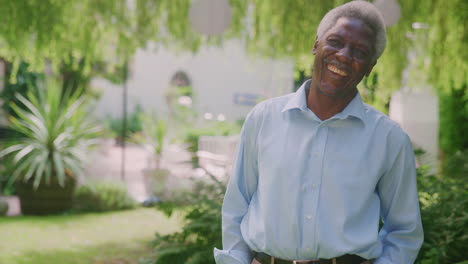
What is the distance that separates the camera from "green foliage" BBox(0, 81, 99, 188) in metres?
7.88

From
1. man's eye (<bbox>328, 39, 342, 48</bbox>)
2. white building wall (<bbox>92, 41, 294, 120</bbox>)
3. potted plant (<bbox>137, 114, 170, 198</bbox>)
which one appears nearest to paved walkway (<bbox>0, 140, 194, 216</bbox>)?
potted plant (<bbox>137, 114, 170, 198</bbox>)

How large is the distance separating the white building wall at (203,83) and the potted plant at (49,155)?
23.5 feet

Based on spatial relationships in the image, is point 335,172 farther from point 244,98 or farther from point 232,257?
point 244,98

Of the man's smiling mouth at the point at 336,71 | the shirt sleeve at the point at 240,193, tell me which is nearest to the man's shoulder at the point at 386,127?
the man's smiling mouth at the point at 336,71

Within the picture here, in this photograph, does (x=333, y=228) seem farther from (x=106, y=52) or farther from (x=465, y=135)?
(x=465, y=135)

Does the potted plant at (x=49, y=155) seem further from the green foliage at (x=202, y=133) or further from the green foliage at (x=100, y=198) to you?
the green foliage at (x=202, y=133)

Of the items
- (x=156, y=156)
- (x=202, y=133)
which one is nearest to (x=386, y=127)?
(x=156, y=156)

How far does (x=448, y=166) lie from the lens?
5277 mm

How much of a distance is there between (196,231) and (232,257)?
192 centimetres

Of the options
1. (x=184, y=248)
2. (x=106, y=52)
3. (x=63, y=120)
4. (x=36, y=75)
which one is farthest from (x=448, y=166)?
(x=36, y=75)

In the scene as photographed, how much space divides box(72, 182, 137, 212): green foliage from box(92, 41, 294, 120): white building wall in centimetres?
705

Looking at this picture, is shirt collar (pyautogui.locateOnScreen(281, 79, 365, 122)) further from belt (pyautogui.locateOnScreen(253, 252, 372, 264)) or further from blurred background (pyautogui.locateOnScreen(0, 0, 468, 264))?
blurred background (pyautogui.locateOnScreen(0, 0, 468, 264))

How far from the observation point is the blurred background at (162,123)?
3.78 m

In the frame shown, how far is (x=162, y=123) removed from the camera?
9711 mm
